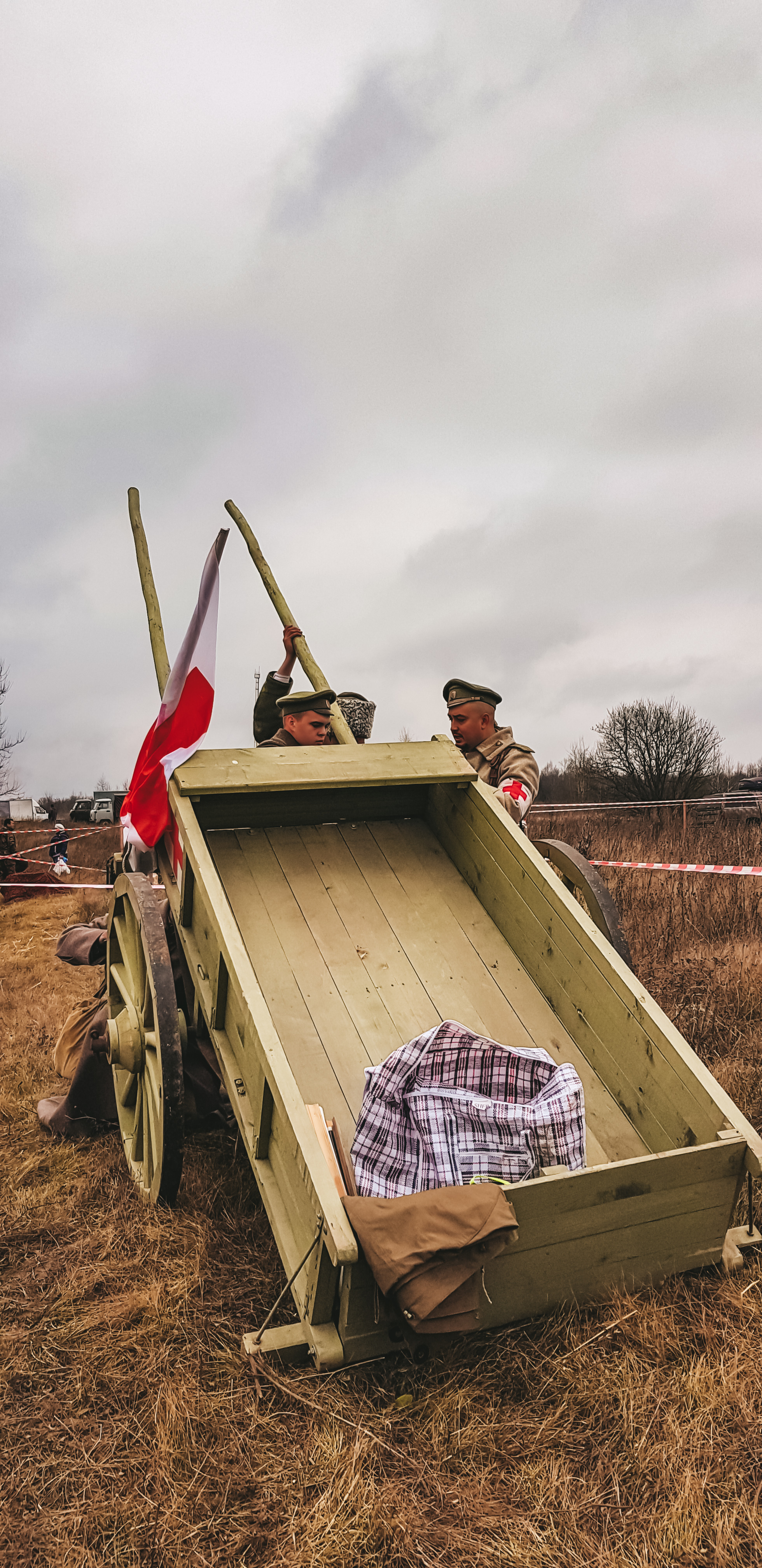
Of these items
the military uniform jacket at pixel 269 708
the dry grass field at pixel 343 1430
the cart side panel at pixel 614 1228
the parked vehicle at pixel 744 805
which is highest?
the military uniform jacket at pixel 269 708

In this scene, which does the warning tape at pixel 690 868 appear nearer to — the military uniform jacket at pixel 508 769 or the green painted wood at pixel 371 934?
the military uniform jacket at pixel 508 769

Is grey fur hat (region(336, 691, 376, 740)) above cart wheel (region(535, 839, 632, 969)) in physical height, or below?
above

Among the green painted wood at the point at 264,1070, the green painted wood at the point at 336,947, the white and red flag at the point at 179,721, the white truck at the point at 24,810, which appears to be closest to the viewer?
the green painted wood at the point at 264,1070

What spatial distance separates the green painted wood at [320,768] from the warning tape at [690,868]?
164 centimetres

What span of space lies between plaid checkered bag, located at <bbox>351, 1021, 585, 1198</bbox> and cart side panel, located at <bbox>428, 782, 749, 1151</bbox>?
14.8 inches

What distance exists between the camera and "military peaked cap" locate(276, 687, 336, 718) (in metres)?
4.12

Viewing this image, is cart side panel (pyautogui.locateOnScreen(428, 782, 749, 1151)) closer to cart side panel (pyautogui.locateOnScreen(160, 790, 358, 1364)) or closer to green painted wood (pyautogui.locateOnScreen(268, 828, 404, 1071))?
green painted wood (pyautogui.locateOnScreen(268, 828, 404, 1071))

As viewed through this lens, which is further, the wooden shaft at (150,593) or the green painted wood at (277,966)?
the wooden shaft at (150,593)

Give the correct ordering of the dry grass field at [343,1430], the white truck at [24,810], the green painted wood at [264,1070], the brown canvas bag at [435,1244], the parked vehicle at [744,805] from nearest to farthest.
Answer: the dry grass field at [343,1430], the brown canvas bag at [435,1244], the green painted wood at [264,1070], the parked vehicle at [744,805], the white truck at [24,810]

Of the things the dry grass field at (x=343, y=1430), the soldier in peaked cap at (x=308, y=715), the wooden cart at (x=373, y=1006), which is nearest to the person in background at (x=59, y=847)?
the soldier in peaked cap at (x=308, y=715)

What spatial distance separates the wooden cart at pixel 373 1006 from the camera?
2.03 meters

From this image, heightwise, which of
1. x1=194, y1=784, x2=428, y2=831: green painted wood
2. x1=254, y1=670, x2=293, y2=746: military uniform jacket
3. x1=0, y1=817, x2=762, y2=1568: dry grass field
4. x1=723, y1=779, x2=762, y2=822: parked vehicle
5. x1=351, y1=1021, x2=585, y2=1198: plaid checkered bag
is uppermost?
x1=254, y1=670, x2=293, y2=746: military uniform jacket

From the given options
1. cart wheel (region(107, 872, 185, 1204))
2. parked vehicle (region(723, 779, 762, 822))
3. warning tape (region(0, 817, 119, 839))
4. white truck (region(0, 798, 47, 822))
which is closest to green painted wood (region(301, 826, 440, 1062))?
cart wheel (region(107, 872, 185, 1204))

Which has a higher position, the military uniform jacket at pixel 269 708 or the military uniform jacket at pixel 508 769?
the military uniform jacket at pixel 269 708
